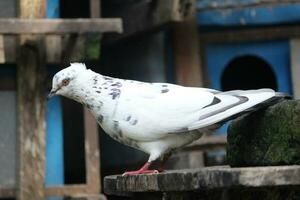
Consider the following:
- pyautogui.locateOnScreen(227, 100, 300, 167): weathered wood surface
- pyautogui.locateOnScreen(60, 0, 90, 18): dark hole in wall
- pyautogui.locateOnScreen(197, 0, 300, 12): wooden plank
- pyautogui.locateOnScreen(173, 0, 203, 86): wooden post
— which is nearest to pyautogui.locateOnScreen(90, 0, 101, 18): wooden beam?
pyautogui.locateOnScreen(173, 0, 203, 86): wooden post

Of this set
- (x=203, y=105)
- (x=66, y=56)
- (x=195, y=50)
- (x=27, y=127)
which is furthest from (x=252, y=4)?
(x=203, y=105)

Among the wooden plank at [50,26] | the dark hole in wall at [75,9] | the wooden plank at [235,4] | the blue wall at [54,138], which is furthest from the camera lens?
the dark hole in wall at [75,9]

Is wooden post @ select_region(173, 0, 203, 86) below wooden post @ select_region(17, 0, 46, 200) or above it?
above

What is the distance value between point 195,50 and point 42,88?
1556 mm

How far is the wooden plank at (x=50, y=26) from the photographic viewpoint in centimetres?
628

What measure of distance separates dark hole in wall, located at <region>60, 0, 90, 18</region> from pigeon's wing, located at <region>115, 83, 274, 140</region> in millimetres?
5289

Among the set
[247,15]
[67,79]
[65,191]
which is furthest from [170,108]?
[247,15]

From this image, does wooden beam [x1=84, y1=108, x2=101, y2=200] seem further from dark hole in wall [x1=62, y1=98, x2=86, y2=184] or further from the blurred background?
dark hole in wall [x1=62, y1=98, x2=86, y2=184]

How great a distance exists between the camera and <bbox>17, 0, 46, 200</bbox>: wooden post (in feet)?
22.9

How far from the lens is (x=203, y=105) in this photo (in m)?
3.52

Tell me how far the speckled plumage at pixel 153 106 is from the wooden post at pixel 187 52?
12.4ft

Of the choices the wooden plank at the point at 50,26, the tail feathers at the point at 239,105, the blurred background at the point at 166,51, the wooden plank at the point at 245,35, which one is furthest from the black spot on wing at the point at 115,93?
the wooden plank at the point at 245,35

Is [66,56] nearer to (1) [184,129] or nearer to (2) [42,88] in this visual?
(2) [42,88]

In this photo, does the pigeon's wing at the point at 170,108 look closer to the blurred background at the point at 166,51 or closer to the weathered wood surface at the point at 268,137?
the weathered wood surface at the point at 268,137
